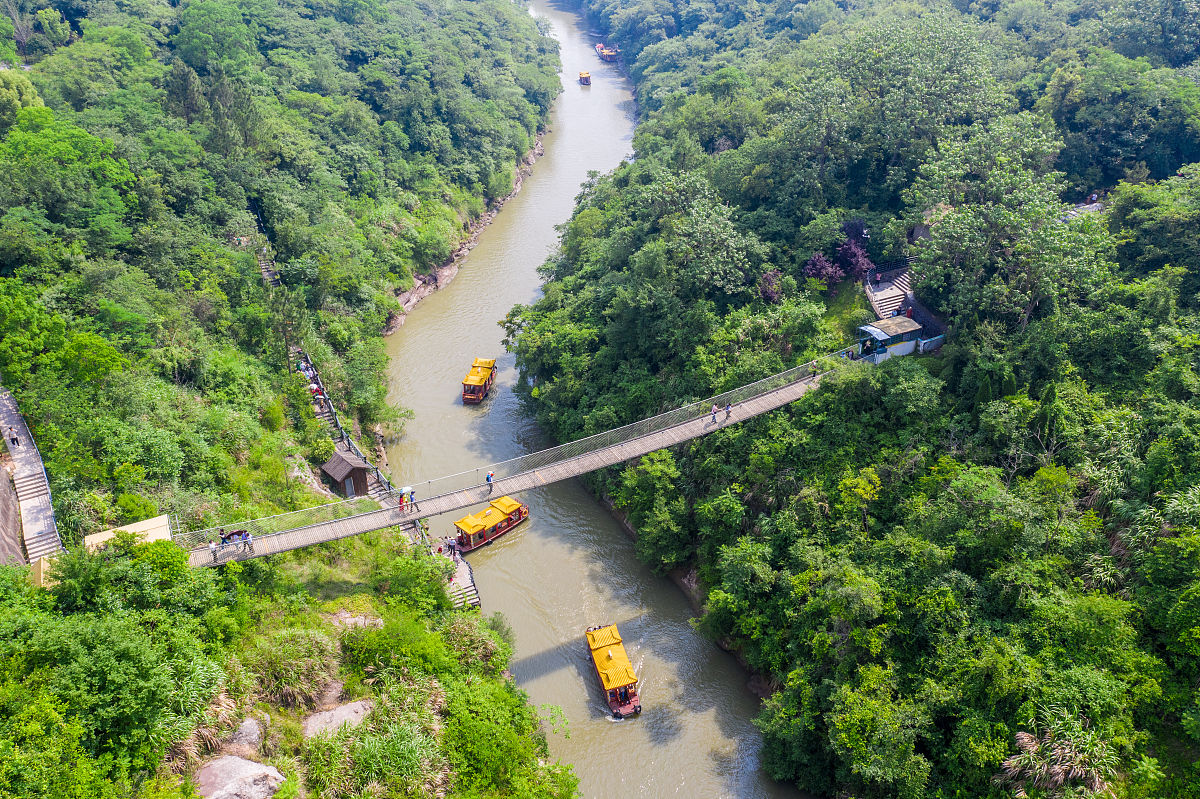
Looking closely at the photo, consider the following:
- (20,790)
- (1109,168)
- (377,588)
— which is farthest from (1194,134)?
(20,790)

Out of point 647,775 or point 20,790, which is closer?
point 20,790

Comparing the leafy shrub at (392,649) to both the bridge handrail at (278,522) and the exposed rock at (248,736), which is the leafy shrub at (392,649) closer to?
the exposed rock at (248,736)

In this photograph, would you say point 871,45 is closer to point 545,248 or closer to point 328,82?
point 545,248

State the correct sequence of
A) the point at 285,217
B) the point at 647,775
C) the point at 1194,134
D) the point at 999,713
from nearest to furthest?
the point at 999,713, the point at 647,775, the point at 1194,134, the point at 285,217

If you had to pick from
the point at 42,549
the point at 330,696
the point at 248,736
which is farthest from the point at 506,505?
the point at 42,549

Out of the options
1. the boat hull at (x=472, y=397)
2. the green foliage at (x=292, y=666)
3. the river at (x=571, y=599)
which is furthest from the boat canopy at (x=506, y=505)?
the green foliage at (x=292, y=666)

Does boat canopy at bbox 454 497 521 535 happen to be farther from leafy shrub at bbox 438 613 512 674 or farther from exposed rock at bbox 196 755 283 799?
exposed rock at bbox 196 755 283 799

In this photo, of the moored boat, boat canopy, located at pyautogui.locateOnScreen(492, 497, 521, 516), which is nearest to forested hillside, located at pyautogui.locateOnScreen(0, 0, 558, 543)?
boat canopy, located at pyautogui.locateOnScreen(492, 497, 521, 516)
